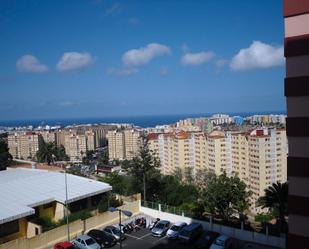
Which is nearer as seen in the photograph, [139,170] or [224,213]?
[224,213]

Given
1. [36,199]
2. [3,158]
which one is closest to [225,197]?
[36,199]

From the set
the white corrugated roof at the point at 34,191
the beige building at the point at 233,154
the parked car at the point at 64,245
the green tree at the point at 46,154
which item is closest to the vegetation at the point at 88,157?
the beige building at the point at 233,154

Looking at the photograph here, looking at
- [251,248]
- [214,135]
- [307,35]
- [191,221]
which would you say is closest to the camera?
[307,35]

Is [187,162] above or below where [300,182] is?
below

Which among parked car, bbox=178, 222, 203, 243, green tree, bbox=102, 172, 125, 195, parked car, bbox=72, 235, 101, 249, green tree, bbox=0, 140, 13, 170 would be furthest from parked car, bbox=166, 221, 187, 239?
green tree, bbox=0, 140, 13, 170

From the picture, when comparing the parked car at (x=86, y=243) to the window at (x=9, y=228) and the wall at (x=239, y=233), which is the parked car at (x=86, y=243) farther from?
the wall at (x=239, y=233)

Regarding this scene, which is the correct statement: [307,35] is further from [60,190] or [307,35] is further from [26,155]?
[26,155]

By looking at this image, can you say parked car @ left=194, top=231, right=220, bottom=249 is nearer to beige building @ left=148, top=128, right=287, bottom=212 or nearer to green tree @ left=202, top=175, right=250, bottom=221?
green tree @ left=202, top=175, right=250, bottom=221

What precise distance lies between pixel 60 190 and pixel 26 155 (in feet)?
420

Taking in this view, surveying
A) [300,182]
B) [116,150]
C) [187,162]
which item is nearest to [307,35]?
[300,182]

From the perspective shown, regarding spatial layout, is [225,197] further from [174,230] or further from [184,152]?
[184,152]

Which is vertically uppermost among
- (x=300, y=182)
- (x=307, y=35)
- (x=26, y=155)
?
(x=307, y=35)

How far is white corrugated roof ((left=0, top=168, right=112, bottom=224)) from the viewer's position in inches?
1142

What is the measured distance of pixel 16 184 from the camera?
1377 inches
